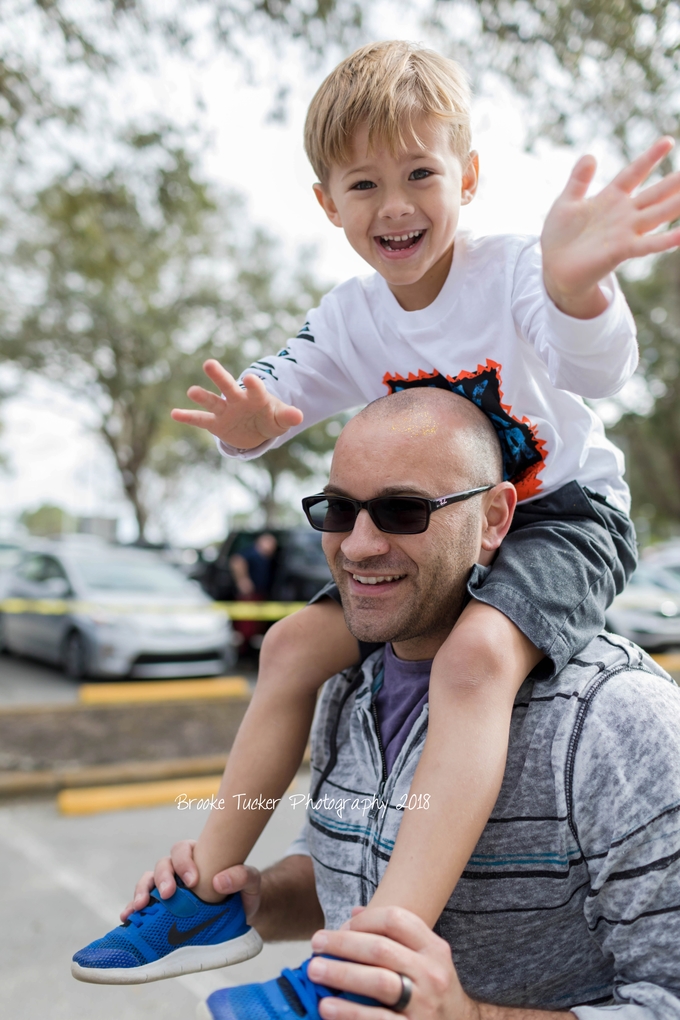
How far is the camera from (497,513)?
1.76m

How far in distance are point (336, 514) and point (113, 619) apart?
29.7 ft

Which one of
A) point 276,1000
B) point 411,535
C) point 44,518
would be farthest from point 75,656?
point 44,518

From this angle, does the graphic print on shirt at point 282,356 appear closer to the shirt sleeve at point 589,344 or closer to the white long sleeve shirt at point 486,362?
the white long sleeve shirt at point 486,362

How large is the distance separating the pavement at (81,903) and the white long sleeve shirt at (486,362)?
260cm

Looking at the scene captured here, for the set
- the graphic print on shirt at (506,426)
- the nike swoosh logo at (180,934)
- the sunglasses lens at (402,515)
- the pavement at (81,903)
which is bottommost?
the pavement at (81,903)

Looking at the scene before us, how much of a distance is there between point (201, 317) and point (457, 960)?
21.7 m

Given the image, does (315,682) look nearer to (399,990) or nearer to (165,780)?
(399,990)

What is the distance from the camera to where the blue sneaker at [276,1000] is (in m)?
1.26

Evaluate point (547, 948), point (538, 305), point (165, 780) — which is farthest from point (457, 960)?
point (165, 780)

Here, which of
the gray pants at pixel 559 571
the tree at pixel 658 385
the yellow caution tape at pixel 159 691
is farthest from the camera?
the tree at pixel 658 385

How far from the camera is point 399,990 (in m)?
1.22

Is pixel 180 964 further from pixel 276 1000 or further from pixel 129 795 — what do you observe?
pixel 129 795

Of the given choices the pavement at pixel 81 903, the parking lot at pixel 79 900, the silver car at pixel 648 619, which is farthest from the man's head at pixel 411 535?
the silver car at pixel 648 619

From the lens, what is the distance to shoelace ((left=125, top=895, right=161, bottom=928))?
1721 mm
